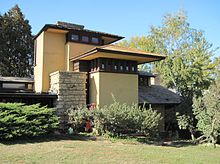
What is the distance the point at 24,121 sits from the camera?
11.1 meters

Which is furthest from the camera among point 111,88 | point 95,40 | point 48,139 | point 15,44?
point 15,44

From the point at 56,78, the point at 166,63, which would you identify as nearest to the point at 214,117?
the point at 56,78

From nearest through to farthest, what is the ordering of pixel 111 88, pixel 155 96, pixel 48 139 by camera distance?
1. pixel 48 139
2. pixel 111 88
3. pixel 155 96

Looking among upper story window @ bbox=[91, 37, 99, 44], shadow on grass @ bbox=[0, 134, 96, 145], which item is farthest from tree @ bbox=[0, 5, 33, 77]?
shadow on grass @ bbox=[0, 134, 96, 145]

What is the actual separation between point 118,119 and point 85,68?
528 centimetres

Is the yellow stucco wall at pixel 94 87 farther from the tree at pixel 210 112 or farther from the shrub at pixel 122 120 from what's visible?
the tree at pixel 210 112

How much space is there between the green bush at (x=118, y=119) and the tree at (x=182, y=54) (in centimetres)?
1269

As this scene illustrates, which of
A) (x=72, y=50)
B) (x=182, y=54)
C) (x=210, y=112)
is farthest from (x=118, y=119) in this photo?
(x=182, y=54)

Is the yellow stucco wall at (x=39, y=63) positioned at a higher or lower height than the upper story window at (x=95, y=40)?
lower

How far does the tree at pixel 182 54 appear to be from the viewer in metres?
25.6

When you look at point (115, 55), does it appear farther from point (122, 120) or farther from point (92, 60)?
point (122, 120)

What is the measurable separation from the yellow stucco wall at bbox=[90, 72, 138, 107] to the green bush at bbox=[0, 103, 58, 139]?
12.4 ft

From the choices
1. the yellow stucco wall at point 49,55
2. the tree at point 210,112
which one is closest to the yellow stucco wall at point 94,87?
the yellow stucco wall at point 49,55

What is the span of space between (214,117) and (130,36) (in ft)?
68.3
